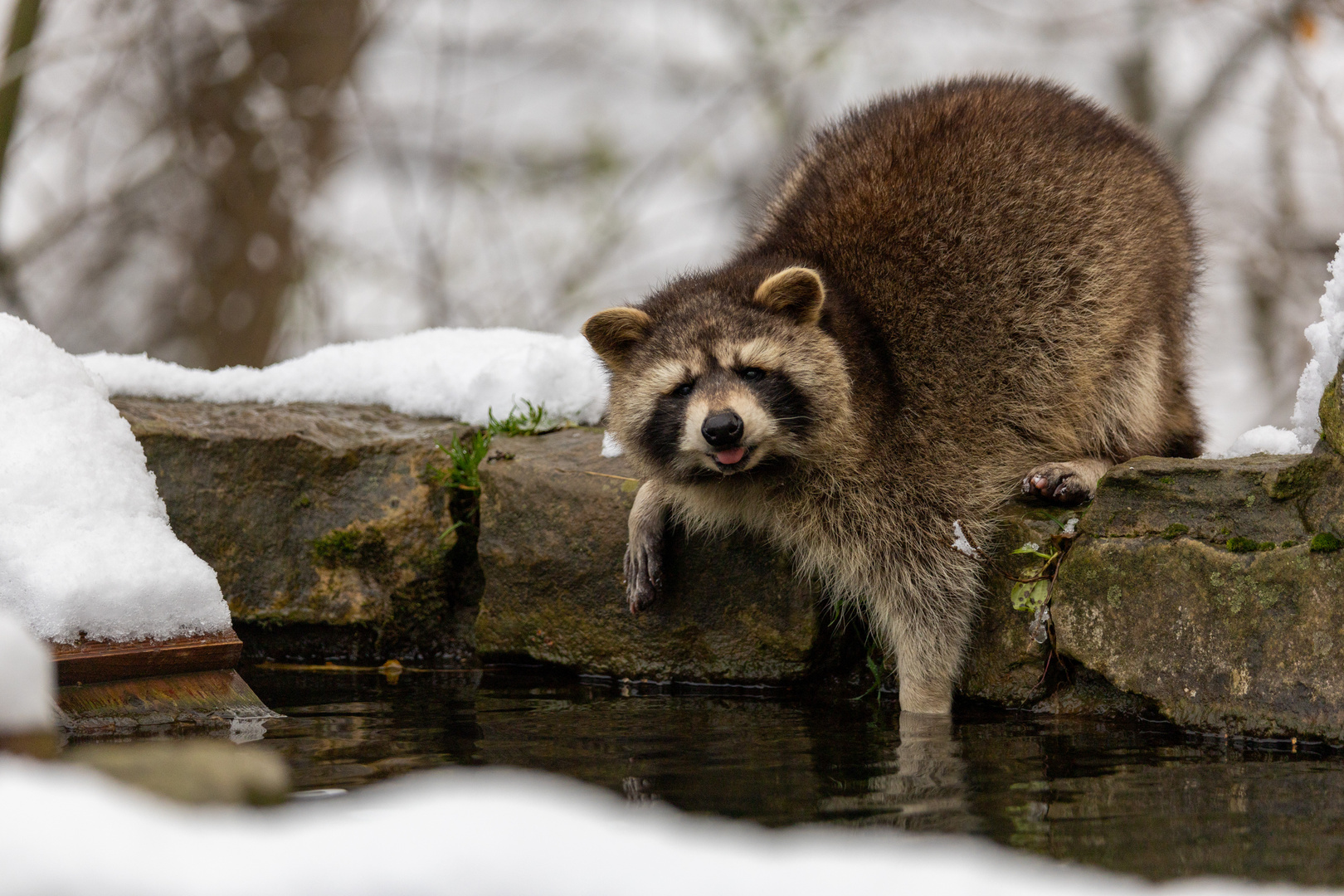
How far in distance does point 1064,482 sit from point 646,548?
1.33 m

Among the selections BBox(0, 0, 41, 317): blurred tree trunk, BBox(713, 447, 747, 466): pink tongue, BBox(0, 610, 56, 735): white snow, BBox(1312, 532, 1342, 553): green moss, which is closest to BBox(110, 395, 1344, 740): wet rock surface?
BBox(1312, 532, 1342, 553): green moss

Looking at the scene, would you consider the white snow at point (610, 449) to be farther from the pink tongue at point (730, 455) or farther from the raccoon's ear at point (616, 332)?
the pink tongue at point (730, 455)

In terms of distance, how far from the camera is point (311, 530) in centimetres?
450

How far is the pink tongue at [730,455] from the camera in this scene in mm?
3643

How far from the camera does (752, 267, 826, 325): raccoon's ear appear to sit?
386cm

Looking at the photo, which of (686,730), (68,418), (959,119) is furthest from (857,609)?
(68,418)

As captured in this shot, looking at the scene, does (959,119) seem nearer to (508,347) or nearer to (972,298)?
(972,298)

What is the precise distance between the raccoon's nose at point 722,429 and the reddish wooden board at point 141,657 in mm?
1468

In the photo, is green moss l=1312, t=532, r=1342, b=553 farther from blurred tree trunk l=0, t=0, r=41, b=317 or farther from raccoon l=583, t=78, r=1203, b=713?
blurred tree trunk l=0, t=0, r=41, b=317

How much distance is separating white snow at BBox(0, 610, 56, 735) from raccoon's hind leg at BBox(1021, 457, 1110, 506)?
2.95 metres

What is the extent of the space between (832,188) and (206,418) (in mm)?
2452

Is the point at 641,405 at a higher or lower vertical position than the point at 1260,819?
higher

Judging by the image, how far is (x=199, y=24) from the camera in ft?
26.0

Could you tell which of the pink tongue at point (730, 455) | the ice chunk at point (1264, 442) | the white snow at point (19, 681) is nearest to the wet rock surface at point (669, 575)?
the pink tongue at point (730, 455)
